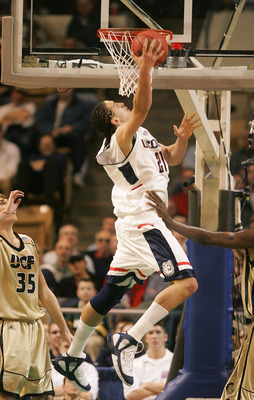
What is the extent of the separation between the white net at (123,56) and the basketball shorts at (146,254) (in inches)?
40.2

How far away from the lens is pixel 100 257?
10.9 metres

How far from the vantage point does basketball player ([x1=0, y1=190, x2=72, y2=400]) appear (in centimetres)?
730

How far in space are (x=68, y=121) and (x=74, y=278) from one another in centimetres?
323

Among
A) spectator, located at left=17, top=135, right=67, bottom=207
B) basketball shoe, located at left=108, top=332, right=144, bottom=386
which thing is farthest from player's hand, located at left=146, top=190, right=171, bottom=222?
spectator, located at left=17, top=135, right=67, bottom=207

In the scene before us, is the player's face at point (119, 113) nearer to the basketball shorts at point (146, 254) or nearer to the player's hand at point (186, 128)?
the player's hand at point (186, 128)

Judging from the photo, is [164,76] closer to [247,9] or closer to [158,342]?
[247,9]

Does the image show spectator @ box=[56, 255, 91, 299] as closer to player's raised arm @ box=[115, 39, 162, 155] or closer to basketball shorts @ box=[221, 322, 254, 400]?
basketball shorts @ box=[221, 322, 254, 400]

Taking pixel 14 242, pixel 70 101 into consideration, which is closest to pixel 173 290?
pixel 14 242

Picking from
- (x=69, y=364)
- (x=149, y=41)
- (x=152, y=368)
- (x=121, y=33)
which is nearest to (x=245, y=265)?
(x=69, y=364)

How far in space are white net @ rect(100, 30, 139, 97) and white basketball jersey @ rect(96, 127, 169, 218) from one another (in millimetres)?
452

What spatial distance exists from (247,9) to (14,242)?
284 cm

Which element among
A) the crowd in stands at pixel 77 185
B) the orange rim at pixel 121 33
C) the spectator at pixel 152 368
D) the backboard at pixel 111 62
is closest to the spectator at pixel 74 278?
the crowd in stands at pixel 77 185

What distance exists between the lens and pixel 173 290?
6.36m

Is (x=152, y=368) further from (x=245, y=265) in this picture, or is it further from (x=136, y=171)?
(x=136, y=171)
